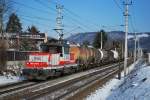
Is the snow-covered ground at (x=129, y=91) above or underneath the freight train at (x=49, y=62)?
underneath

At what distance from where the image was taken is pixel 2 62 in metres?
37.3

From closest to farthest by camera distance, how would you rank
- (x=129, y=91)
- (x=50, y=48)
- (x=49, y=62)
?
(x=129, y=91), (x=49, y=62), (x=50, y=48)

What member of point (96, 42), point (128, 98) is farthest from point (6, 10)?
point (96, 42)

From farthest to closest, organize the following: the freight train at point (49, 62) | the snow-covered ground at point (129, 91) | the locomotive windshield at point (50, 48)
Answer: the locomotive windshield at point (50, 48), the freight train at point (49, 62), the snow-covered ground at point (129, 91)

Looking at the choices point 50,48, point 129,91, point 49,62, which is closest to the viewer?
point 129,91

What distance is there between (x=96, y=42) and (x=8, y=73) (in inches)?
4079

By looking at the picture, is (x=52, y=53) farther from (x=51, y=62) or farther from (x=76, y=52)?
(x=76, y=52)

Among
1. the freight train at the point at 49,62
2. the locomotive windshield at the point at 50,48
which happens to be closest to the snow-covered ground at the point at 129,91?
the freight train at the point at 49,62

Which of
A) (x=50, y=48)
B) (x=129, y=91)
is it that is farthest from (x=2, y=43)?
(x=129, y=91)

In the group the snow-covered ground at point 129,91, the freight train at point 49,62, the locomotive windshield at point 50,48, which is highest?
the locomotive windshield at point 50,48

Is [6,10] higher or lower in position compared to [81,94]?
higher

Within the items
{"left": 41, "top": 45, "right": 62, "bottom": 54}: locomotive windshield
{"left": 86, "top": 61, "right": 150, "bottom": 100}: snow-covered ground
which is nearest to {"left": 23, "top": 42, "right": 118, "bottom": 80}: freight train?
{"left": 41, "top": 45, "right": 62, "bottom": 54}: locomotive windshield

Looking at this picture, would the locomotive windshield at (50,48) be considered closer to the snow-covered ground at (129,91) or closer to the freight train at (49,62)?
the freight train at (49,62)

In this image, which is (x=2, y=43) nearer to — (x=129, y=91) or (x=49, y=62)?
(x=49, y=62)
